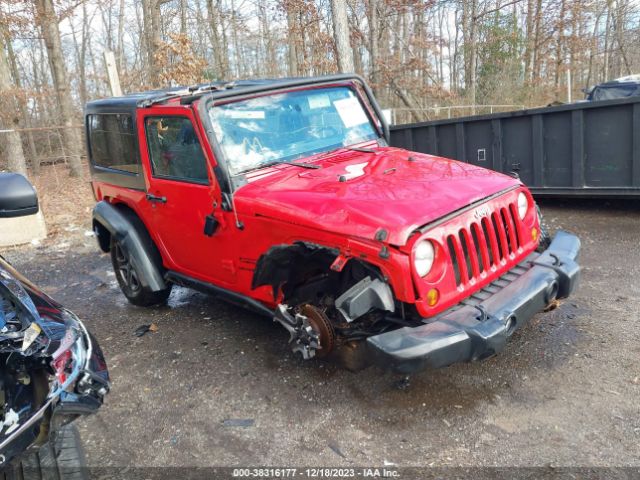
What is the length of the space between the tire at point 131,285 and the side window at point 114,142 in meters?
0.77

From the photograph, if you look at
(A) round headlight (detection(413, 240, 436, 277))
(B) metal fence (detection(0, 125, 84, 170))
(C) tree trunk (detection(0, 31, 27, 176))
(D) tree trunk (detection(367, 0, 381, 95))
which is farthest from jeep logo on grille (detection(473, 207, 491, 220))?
(D) tree trunk (detection(367, 0, 381, 95))

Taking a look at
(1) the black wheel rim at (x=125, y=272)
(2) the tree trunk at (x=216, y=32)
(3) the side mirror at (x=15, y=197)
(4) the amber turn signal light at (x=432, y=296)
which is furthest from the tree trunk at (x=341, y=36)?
(2) the tree trunk at (x=216, y=32)

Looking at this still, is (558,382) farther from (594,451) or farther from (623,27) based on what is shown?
(623,27)

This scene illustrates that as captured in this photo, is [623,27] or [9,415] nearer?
[9,415]

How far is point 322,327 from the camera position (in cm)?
332

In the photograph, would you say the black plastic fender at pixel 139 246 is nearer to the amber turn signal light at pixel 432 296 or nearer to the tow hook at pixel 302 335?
the tow hook at pixel 302 335

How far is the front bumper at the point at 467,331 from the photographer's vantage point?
2793mm

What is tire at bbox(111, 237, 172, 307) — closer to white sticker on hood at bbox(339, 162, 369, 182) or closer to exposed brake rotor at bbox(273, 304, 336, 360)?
exposed brake rotor at bbox(273, 304, 336, 360)

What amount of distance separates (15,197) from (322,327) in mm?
1817

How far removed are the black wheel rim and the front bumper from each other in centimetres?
317

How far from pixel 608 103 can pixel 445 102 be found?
53.3 ft

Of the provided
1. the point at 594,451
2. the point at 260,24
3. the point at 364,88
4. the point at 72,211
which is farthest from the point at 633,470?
the point at 260,24

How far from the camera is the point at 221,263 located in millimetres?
4102

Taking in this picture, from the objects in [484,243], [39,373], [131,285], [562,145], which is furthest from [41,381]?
[562,145]
